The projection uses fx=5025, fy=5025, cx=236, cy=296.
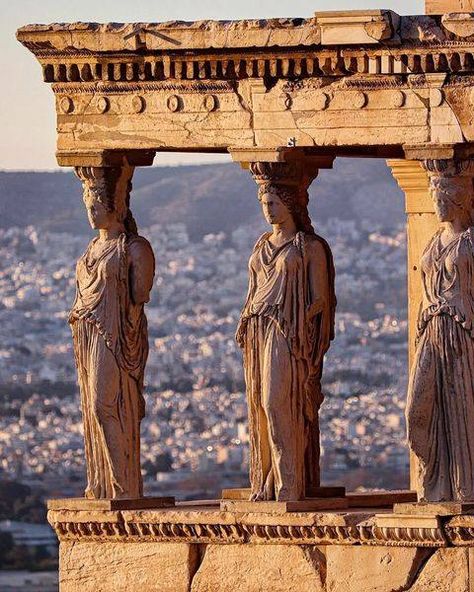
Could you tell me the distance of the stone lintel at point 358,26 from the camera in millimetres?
38688

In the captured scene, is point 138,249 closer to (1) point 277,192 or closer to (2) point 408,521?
(1) point 277,192

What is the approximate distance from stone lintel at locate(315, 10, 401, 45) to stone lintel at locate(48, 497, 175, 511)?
4.15 m

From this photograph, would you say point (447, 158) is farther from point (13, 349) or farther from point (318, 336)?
point (13, 349)

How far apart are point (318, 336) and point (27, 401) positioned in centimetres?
2387

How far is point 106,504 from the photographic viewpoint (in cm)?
4025

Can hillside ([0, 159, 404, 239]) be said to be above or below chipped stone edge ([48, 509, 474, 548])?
above

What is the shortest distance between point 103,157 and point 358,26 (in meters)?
2.50

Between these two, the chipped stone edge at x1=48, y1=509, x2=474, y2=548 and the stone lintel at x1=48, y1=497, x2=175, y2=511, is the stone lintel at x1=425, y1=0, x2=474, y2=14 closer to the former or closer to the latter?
the chipped stone edge at x1=48, y1=509, x2=474, y2=548

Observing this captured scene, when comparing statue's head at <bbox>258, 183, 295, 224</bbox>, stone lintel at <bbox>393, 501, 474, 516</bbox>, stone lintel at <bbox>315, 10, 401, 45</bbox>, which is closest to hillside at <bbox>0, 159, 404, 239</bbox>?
statue's head at <bbox>258, 183, 295, 224</bbox>

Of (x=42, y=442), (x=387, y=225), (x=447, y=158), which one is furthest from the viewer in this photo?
(x=387, y=225)

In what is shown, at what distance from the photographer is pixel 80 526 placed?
40.4 meters

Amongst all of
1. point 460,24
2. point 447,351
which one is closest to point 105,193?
point 447,351

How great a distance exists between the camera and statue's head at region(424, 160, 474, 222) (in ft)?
127

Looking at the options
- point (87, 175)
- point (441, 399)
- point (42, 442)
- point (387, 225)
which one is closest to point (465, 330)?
point (441, 399)
